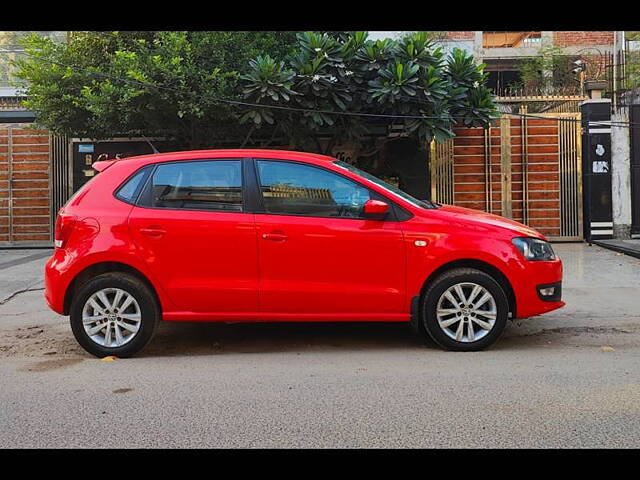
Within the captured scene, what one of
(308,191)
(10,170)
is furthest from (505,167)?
(10,170)

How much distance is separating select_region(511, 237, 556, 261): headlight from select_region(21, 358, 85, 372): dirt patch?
4.06 meters

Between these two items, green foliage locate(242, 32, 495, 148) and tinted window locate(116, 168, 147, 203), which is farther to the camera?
green foliage locate(242, 32, 495, 148)

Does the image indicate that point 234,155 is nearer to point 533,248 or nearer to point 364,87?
point 533,248

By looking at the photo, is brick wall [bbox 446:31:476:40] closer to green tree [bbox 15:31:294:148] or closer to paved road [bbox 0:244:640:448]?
green tree [bbox 15:31:294:148]

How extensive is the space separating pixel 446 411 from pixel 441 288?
1605mm

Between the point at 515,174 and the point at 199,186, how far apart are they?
9.99m

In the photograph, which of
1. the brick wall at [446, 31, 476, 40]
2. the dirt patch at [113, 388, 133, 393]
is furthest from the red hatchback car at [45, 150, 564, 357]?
the brick wall at [446, 31, 476, 40]

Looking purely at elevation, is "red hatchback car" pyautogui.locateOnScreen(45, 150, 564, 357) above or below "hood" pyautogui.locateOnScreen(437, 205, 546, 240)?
below

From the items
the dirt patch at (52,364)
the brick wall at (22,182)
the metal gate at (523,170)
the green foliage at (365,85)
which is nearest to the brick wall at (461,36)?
the metal gate at (523,170)

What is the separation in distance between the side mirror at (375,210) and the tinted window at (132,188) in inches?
81.7

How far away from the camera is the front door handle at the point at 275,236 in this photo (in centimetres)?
561

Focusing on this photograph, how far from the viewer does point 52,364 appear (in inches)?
220

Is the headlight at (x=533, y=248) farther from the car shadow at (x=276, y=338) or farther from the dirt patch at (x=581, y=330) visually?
the car shadow at (x=276, y=338)

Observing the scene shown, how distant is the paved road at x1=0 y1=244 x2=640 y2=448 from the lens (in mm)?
3791
